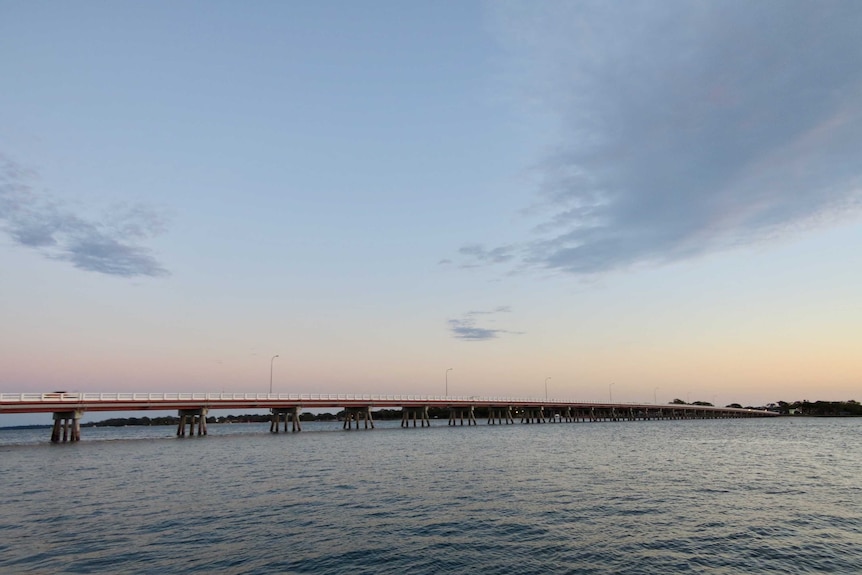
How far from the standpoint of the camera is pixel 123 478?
38.0 m

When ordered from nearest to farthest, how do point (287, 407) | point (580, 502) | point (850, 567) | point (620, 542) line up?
point (850, 567) → point (620, 542) → point (580, 502) → point (287, 407)

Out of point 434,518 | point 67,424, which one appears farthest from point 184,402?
point 434,518

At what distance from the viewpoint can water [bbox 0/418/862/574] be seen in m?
17.8

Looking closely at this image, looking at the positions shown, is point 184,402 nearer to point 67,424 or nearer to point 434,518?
point 67,424

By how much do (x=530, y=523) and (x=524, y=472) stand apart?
16937mm

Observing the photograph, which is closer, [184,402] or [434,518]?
[434,518]

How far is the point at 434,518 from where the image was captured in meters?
23.9

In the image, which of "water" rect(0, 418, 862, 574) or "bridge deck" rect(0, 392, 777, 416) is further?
"bridge deck" rect(0, 392, 777, 416)

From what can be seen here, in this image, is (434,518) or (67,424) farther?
(67,424)

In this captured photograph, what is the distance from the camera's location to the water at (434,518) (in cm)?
1783

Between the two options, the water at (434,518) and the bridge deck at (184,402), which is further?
the bridge deck at (184,402)

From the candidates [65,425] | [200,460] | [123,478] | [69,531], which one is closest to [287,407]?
[65,425]

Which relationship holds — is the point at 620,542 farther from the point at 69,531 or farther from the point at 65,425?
the point at 65,425

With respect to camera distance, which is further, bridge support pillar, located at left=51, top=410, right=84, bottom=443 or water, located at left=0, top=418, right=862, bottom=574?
bridge support pillar, located at left=51, top=410, right=84, bottom=443
